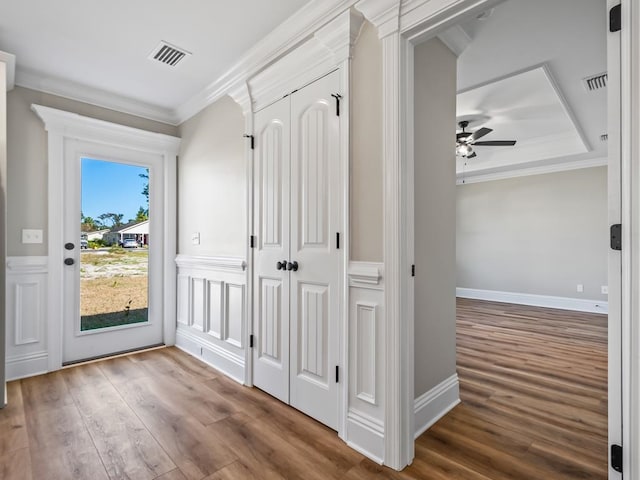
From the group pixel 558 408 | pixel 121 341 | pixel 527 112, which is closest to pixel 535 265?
pixel 527 112

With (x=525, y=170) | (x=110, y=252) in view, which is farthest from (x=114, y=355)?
(x=525, y=170)

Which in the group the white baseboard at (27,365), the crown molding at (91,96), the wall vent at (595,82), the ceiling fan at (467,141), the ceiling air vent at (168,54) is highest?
the wall vent at (595,82)

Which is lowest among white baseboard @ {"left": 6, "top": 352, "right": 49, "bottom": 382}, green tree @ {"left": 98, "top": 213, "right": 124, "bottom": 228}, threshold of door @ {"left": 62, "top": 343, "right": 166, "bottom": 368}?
threshold of door @ {"left": 62, "top": 343, "right": 166, "bottom": 368}

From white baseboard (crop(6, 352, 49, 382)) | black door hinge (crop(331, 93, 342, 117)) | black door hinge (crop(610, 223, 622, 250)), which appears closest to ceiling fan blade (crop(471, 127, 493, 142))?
black door hinge (crop(331, 93, 342, 117))

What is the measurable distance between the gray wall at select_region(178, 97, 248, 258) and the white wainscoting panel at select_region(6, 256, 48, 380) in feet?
4.02

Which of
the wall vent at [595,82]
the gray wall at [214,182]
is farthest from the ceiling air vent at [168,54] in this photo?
the wall vent at [595,82]

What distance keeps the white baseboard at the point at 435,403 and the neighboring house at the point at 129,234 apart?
121 inches

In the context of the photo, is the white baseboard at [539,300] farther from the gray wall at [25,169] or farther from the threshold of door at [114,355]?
the gray wall at [25,169]

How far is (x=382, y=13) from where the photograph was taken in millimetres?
1717

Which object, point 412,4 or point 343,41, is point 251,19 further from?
point 412,4

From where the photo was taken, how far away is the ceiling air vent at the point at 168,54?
248cm

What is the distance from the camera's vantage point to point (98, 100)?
3211 millimetres

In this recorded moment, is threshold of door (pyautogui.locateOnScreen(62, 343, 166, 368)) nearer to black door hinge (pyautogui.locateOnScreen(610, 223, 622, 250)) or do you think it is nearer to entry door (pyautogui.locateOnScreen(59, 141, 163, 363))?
entry door (pyautogui.locateOnScreen(59, 141, 163, 363))

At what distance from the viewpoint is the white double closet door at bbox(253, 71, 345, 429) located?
201cm
